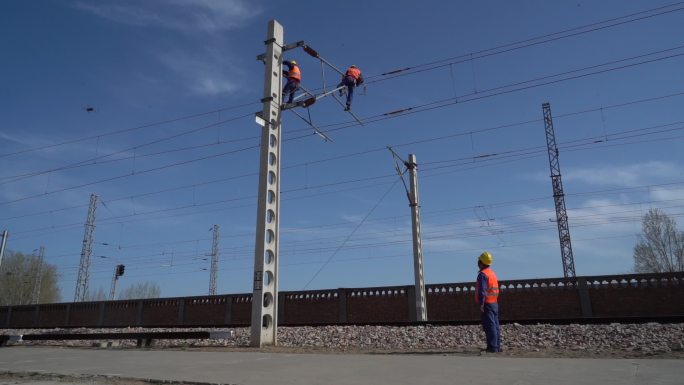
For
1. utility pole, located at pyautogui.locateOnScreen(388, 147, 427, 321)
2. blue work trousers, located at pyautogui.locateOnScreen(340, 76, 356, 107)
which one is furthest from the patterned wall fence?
blue work trousers, located at pyautogui.locateOnScreen(340, 76, 356, 107)

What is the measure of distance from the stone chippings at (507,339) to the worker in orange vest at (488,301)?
67 cm

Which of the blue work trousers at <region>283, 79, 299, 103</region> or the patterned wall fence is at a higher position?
the blue work trousers at <region>283, 79, 299, 103</region>

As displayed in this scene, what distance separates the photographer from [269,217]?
39.1 ft

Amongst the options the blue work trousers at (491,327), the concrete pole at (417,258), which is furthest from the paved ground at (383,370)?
the concrete pole at (417,258)

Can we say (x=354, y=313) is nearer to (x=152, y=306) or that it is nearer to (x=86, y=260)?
(x=152, y=306)

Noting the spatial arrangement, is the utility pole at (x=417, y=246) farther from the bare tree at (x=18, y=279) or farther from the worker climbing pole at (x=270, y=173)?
the bare tree at (x=18, y=279)

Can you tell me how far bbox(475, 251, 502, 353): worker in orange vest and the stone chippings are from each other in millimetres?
667

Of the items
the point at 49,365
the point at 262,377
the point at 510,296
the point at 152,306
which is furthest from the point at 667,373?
the point at 152,306

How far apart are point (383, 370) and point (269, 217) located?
21.8 ft

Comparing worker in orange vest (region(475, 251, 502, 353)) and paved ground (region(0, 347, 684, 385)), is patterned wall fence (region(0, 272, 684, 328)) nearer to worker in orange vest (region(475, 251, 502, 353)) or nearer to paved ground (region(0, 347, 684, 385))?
worker in orange vest (region(475, 251, 502, 353))

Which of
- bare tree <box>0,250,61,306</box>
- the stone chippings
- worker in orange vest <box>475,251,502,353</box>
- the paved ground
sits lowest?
the paved ground

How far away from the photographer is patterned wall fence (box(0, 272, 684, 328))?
17.9 meters

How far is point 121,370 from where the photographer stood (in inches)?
259

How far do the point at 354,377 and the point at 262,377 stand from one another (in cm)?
103
